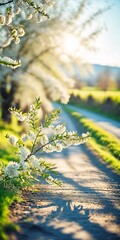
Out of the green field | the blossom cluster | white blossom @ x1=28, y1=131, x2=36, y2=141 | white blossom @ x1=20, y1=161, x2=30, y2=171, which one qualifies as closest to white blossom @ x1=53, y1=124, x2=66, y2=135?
the blossom cluster

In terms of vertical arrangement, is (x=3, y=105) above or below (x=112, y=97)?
below

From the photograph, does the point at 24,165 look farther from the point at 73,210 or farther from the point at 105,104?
the point at 105,104

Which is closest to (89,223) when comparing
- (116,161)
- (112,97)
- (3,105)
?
(116,161)

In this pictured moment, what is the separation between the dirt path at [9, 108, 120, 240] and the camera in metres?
8.99

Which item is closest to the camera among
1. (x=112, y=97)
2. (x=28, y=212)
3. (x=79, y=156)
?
(x=28, y=212)

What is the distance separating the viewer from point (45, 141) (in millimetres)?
9875

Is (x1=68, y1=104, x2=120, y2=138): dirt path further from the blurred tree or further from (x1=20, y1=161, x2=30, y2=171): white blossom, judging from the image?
the blurred tree

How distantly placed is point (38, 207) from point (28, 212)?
0.64 metres

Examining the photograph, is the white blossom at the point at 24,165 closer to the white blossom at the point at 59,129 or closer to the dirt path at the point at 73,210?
the white blossom at the point at 59,129

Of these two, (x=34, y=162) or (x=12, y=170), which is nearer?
(x=12, y=170)

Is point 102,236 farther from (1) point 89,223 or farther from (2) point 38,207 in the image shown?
(2) point 38,207

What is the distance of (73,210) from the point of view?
10969 mm

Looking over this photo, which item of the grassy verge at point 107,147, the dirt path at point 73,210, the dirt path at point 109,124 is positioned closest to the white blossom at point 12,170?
the dirt path at point 73,210

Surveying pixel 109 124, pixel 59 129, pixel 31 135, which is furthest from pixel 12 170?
pixel 109 124
